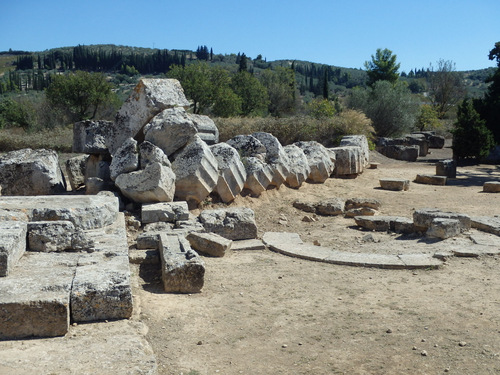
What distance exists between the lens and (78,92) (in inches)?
1043

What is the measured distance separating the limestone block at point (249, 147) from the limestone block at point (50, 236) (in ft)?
20.3

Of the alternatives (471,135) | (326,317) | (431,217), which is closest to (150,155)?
(326,317)

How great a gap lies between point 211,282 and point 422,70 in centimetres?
15072

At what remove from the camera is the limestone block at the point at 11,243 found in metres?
4.02

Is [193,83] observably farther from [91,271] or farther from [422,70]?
[422,70]

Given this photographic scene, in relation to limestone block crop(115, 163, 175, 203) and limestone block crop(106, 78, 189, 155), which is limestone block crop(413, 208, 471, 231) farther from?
limestone block crop(106, 78, 189, 155)

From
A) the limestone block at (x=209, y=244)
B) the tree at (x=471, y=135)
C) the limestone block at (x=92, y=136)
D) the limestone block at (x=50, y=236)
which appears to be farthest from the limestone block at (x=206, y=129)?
the tree at (x=471, y=135)

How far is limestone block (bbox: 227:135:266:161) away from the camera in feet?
35.7

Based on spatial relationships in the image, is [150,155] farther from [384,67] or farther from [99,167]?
[384,67]

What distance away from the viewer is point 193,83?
31000 mm

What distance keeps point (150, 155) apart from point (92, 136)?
172 centimetres

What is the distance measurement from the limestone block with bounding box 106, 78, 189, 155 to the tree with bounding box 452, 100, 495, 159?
12751 millimetres

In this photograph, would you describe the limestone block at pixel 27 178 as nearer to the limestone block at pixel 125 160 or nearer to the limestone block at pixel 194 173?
the limestone block at pixel 125 160

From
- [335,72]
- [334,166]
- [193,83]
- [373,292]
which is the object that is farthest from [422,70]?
[373,292]
